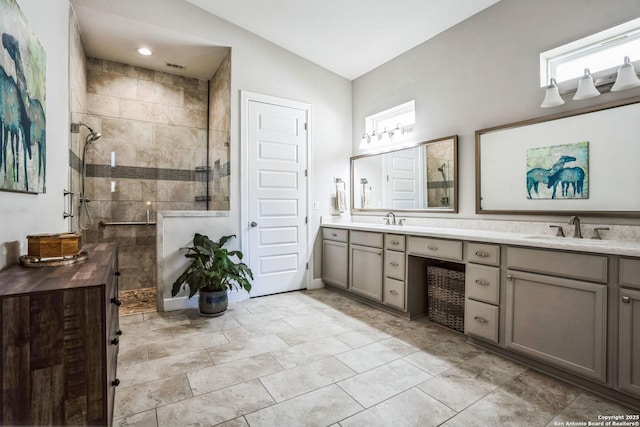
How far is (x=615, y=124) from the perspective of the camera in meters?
2.19

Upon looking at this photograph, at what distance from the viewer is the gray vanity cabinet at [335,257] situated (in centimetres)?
386

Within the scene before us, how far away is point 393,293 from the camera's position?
3186 millimetres

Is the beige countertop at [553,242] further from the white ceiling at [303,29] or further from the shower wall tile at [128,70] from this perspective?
the shower wall tile at [128,70]

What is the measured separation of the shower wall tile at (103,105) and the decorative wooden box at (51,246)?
305cm

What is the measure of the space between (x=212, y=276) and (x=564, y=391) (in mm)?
2830

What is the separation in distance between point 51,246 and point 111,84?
11.1ft

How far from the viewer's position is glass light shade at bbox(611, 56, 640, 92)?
2.06 meters

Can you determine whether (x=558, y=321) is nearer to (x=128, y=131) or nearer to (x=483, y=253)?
(x=483, y=253)

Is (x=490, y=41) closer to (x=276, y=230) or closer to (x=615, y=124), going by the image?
(x=615, y=124)

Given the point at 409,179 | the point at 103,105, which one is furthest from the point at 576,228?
the point at 103,105

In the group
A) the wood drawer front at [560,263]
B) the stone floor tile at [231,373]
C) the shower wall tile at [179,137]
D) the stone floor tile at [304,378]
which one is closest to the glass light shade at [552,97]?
the wood drawer front at [560,263]

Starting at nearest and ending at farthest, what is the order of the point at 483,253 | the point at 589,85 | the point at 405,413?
the point at 405,413 → the point at 589,85 → the point at 483,253

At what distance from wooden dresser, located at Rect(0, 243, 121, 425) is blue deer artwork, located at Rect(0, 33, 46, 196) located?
1.92 ft

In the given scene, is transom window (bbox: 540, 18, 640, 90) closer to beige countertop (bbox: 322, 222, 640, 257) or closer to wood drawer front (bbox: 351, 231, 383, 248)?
beige countertop (bbox: 322, 222, 640, 257)
